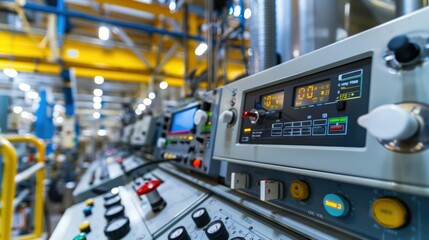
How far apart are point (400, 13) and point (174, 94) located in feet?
21.4

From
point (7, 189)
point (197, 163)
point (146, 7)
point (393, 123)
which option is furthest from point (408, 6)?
point (146, 7)

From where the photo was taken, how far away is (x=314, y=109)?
1.48 feet

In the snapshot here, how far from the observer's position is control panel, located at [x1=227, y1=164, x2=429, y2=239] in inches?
12.8

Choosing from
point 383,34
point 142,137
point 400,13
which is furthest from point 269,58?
point 142,137

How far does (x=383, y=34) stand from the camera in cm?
35

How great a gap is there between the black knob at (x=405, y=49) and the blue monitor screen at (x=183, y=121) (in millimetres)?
727

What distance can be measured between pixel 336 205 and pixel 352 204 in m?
0.03

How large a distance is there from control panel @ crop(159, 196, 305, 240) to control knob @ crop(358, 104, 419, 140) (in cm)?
29

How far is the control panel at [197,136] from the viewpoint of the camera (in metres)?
0.79

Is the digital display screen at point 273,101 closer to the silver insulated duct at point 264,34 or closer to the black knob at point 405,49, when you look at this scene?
the black knob at point 405,49

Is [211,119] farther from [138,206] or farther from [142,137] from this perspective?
[142,137]

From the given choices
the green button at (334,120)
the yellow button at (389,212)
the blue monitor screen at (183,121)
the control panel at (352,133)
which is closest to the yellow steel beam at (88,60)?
the blue monitor screen at (183,121)

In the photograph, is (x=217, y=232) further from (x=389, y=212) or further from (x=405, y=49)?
(x=405, y=49)

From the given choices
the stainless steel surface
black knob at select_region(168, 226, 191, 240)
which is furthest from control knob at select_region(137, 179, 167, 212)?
the stainless steel surface
